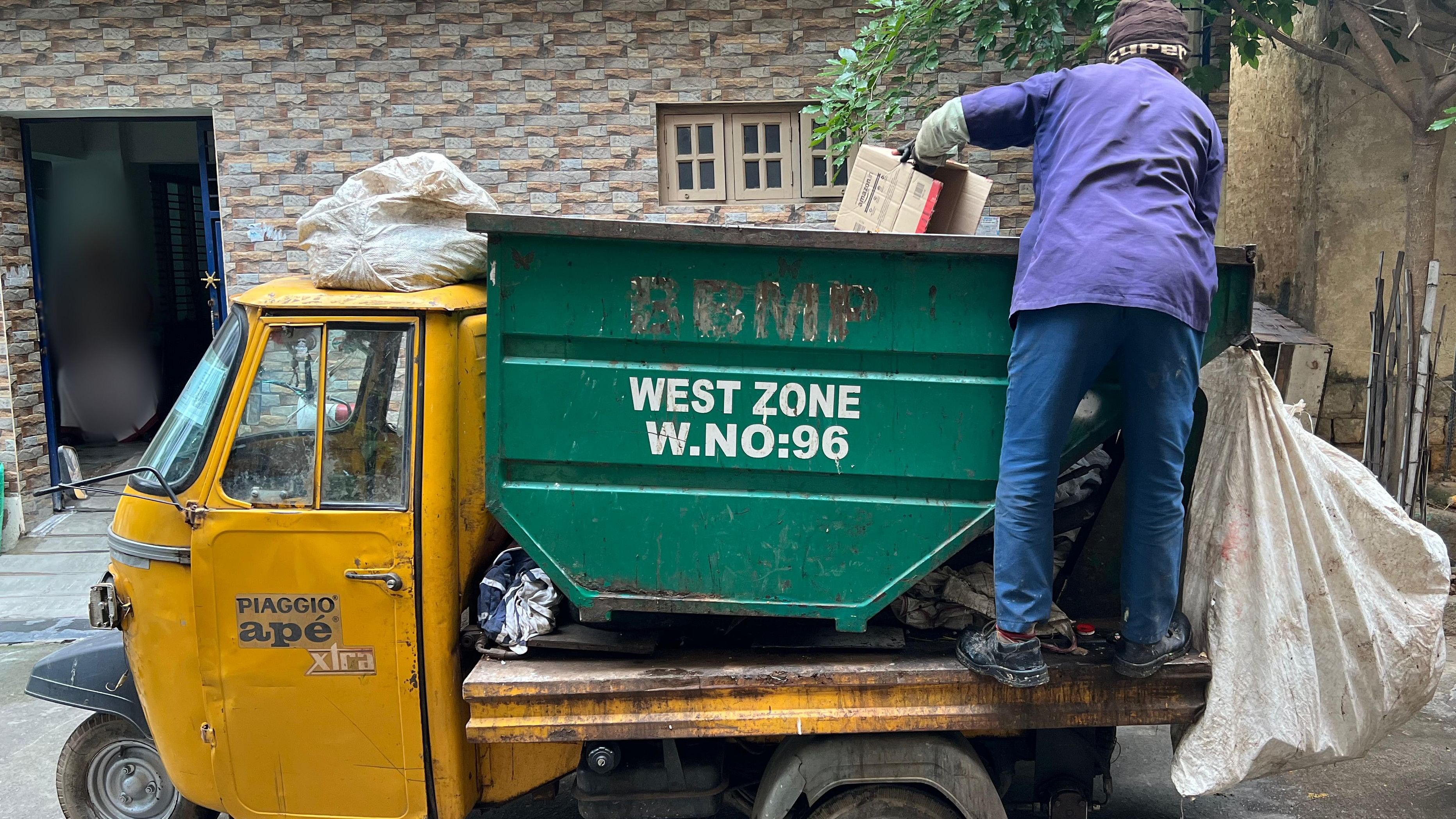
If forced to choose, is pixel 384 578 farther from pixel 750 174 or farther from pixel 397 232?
pixel 750 174

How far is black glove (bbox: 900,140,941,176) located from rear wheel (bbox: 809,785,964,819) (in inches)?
65.5

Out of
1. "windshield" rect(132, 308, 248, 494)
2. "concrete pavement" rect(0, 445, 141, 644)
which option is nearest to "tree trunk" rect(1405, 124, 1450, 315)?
"windshield" rect(132, 308, 248, 494)

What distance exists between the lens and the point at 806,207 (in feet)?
21.0

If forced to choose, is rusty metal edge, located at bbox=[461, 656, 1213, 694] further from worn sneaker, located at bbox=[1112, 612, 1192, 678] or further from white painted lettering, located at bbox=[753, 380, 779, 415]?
white painted lettering, located at bbox=[753, 380, 779, 415]

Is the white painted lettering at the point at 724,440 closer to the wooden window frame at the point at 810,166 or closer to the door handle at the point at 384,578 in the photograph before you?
the door handle at the point at 384,578

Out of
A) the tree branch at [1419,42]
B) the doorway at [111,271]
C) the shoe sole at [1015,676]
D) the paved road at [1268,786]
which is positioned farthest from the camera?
the doorway at [111,271]

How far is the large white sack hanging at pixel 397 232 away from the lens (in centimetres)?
268

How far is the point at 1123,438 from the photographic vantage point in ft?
8.46

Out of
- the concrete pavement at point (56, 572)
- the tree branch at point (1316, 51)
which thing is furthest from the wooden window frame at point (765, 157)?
the concrete pavement at point (56, 572)

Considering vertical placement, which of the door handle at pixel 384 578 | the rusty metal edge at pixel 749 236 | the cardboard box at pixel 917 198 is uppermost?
the cardboard box at pixel 917 198

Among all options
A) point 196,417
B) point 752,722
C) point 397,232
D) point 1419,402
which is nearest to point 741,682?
point 752,722

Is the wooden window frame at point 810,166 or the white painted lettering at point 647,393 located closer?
the white painted lettering at point 647,393

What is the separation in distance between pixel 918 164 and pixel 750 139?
3.88m

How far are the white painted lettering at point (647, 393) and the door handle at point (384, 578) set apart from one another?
0.76 metres
